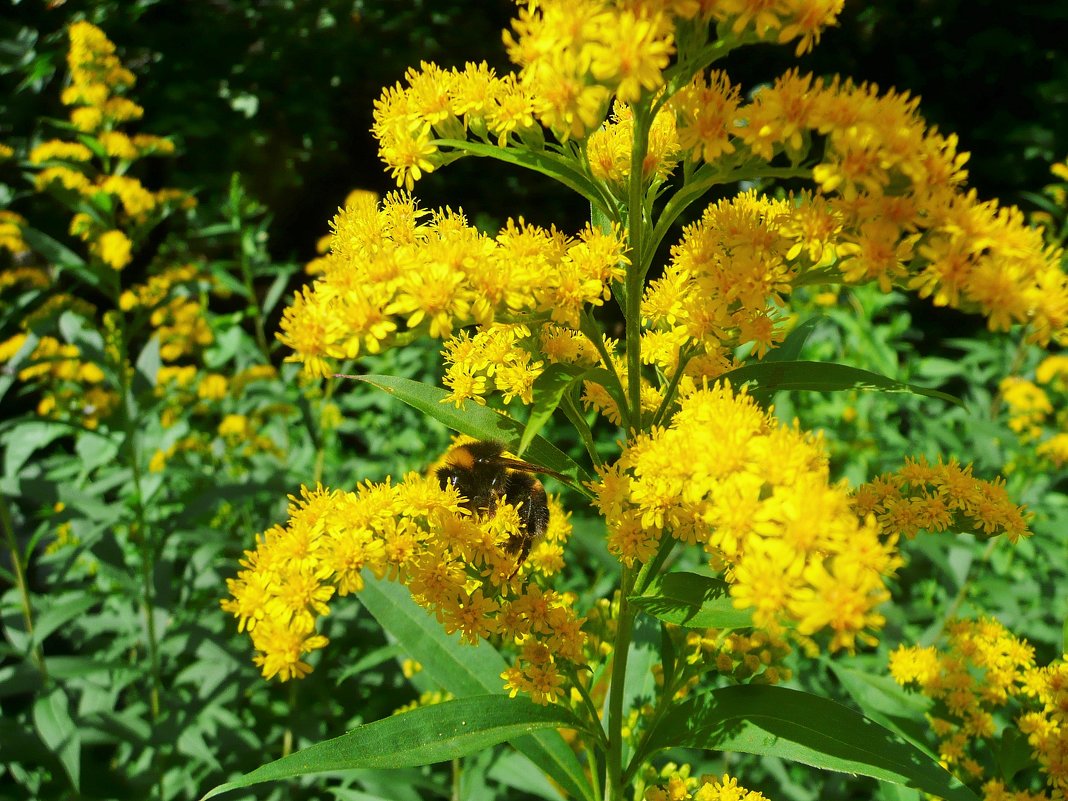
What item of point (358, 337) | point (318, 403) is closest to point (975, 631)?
point (358, 337)

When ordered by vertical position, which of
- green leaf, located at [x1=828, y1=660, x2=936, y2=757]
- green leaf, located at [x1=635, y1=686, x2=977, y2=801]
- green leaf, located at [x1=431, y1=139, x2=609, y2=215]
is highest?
green leaf, located at [x1=431, y1=139, x2=609, y2=215]

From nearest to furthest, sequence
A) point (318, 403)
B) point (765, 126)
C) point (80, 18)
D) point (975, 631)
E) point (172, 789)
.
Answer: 1. point (765, 126)
2. point (975, 631)
3. point (172, 789)
4. point (318, 403)
5. point (80, 18)

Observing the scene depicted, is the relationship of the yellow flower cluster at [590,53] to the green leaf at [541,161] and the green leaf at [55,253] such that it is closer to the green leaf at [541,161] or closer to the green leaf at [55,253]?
the green leaf at [541,161]

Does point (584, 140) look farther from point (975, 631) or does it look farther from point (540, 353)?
point (975, 631)

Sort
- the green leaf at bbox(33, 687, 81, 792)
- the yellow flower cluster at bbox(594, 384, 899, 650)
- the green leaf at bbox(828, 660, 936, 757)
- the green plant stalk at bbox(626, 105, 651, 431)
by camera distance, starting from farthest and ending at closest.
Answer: the green leaf at bbox(33, 687, 81, 792) < the green leaf at bbox(828, 660, 936, 757) < the green plant stalk at bbox(626, 105, 651, 431) < the yellow flower cluster at bbox(594, 384, 899, 650)

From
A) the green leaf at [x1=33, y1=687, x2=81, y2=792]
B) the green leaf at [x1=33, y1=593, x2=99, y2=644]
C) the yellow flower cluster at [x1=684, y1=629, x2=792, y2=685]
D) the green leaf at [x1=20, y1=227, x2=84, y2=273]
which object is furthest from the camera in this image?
the green leaf at [x1=20, y1=227, x2=84, y2=273]

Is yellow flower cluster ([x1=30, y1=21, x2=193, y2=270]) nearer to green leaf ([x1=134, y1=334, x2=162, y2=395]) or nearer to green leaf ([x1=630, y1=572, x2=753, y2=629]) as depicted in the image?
green leaf ([x1=134, y1=334, x2=162, y2=395])

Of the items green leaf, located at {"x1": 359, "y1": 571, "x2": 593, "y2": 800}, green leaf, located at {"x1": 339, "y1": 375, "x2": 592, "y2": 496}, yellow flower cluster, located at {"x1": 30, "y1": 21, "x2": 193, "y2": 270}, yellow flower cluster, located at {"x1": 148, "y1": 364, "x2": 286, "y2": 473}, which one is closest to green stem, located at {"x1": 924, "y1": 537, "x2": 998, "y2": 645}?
green leaf, located at {"x1": 359, "y1": 571, "x2": 593, "y2": 800}

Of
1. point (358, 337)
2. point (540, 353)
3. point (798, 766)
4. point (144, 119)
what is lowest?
point (798, 766)
